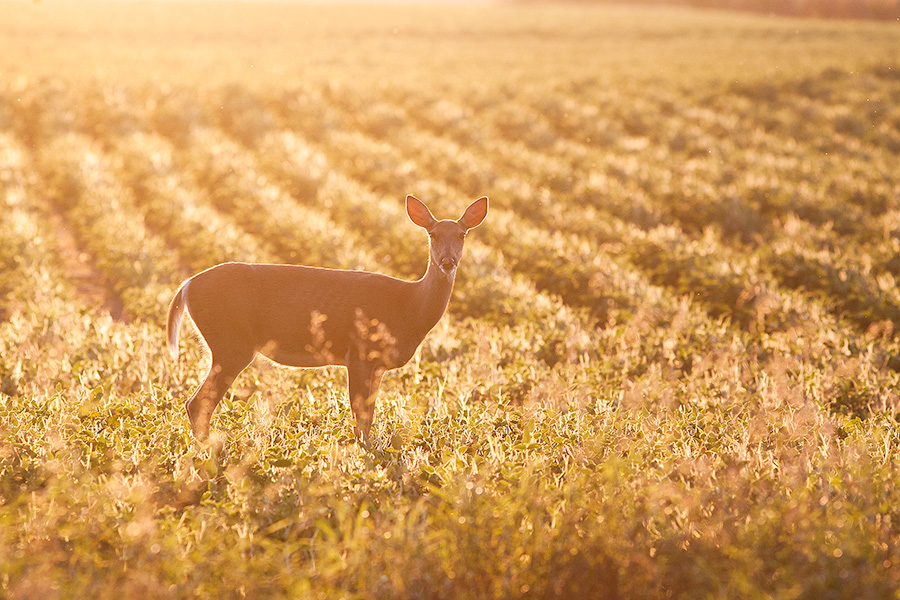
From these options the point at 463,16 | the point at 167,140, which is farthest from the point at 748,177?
the point at 463,16

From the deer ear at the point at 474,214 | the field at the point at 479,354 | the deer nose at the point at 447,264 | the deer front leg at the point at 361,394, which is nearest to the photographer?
the field at the point at 479,354

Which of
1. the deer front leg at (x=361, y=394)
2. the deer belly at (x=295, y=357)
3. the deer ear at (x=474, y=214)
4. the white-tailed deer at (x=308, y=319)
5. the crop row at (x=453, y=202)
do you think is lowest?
the crop row at (x=453, y=202)

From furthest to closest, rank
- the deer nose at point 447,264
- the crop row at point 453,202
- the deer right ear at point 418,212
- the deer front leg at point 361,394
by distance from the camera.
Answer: the crop row at point 453,202
the deer right ear at point 418,212
the deer front leg at point 361,394
the deer nose at point 447,264

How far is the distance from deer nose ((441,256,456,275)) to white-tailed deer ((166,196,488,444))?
0.50 feet

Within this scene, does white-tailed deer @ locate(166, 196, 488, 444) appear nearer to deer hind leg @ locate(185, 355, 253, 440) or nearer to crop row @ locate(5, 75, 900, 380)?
deer hind leg @ locate(185, 355, 253, 440)

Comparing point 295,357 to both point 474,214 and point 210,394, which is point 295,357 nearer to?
point 210,394

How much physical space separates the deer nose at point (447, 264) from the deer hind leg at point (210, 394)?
5.34 feet

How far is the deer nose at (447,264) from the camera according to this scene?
566 cm

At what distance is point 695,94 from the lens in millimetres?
28094

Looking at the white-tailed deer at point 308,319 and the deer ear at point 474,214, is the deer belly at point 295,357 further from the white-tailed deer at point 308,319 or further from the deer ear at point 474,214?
the deer ear at point 474,214

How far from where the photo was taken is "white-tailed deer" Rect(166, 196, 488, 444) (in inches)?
235

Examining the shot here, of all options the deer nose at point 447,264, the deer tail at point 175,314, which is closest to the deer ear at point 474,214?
the deer nose at point 447,264

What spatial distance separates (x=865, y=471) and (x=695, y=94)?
2523 centimetres

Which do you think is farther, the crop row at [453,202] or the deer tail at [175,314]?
the crop row at [453,202]
